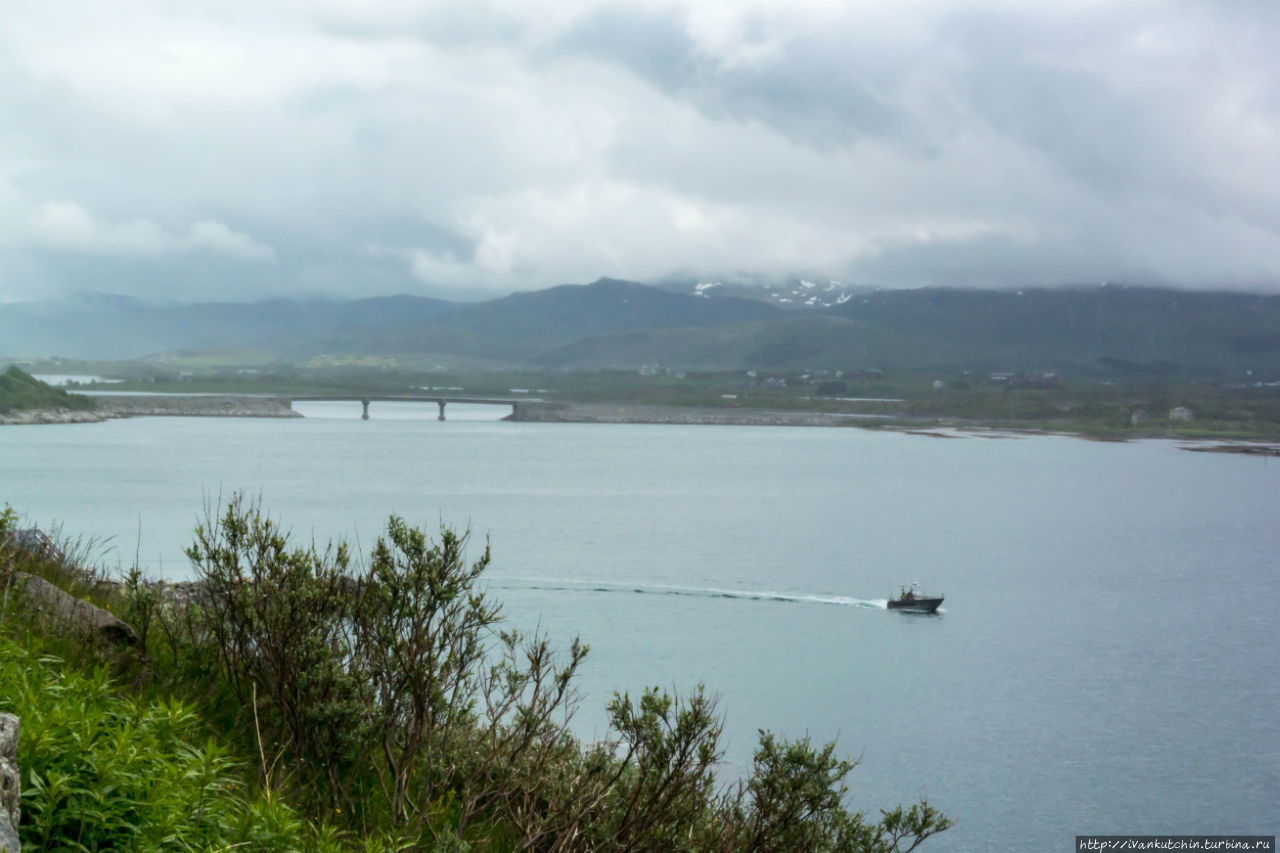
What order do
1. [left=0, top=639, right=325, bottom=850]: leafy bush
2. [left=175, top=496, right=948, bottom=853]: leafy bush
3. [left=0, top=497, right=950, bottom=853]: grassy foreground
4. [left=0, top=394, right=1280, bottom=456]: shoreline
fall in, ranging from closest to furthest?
[left=0, top=639, right=325, bottom=850]: leafy bush < [left=0, top=497, right=950, bottom=853]: grassy foreground < [left=175, top=496, right=948, bottom=853]: leafy bush < [left=0, top=394, right=1280, bottom=456]: shoreline

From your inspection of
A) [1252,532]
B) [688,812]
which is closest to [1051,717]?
[688,812]

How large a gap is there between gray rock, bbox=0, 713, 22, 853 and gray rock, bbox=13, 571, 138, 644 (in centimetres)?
333

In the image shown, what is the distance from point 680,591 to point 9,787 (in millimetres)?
36501

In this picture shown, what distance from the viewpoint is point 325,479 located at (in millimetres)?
70250

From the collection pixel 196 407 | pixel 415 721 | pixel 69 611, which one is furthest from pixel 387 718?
pixel 196 407

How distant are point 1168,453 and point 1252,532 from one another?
65.2 m

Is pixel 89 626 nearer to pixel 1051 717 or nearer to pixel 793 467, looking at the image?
pixel 1051 717

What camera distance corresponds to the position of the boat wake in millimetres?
38000

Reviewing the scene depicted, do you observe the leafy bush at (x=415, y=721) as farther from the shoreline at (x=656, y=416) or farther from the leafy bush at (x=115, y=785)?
the shoreline at (x=656, y=416)

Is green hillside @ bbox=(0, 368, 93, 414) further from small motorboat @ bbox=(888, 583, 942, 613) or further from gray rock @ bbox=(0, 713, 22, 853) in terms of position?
gray rock @ bbox=(0, 713, 22, 853)

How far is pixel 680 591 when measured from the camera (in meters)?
39.2

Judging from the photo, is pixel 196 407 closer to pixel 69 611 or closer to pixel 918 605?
pixel 918 605

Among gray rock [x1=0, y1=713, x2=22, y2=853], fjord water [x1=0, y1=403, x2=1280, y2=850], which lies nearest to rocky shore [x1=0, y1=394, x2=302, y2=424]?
fjord water [x1=0, y1=403, x2=1280, y2=850]

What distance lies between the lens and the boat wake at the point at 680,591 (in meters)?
38.0
